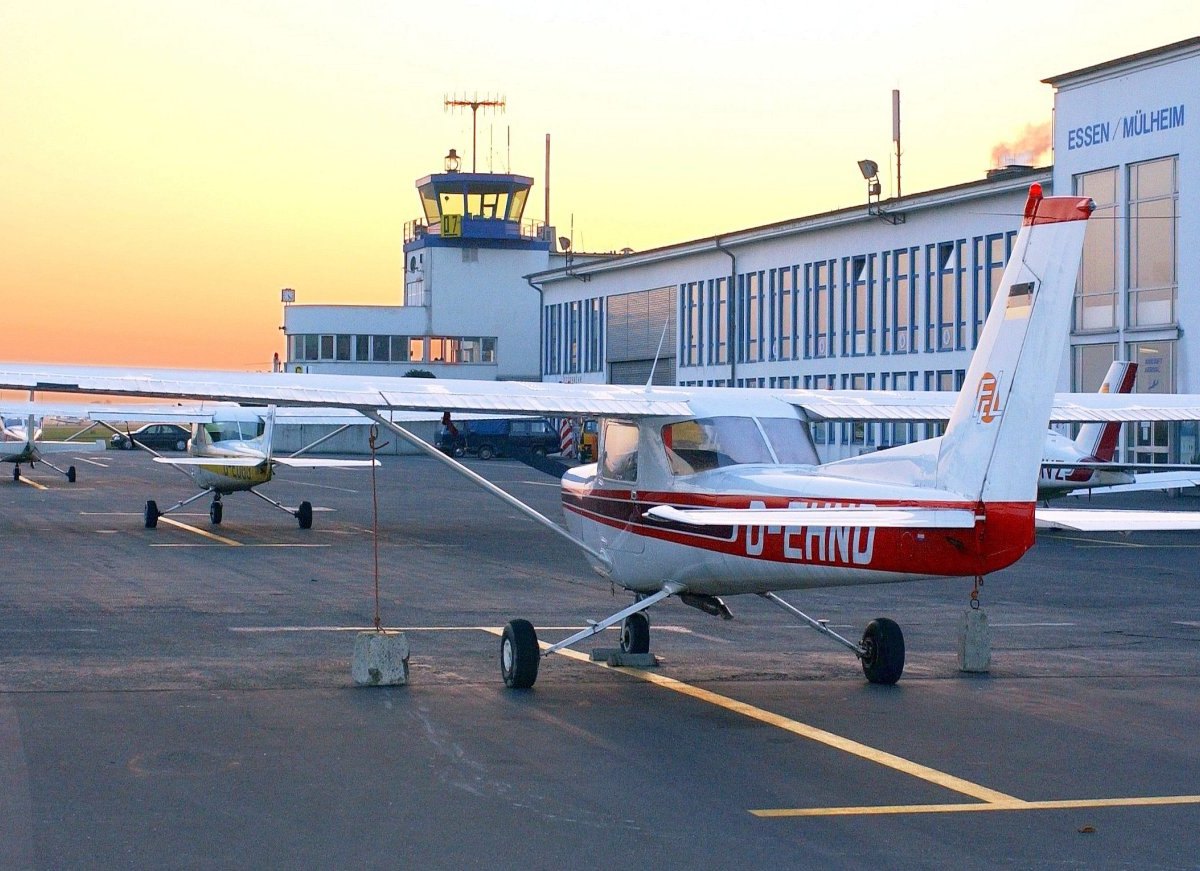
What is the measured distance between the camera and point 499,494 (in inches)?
472

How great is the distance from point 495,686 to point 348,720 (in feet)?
5.69

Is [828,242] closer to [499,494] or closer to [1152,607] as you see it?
[1152,607]

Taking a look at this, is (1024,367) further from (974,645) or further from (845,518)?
(974,645)

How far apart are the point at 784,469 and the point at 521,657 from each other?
238 centimetres

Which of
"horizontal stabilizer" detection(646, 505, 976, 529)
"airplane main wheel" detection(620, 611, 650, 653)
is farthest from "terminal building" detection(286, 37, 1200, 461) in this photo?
"horizontal stabilizer" detection(646, 505, 976, 529)

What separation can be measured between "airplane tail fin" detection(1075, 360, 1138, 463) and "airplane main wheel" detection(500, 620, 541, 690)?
19819 millimetres

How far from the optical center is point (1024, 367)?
358 inches

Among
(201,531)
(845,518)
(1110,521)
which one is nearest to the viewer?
(845,518)

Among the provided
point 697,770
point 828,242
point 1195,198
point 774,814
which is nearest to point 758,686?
point 697,770

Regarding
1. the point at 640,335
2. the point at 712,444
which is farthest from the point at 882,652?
the point at 640,335

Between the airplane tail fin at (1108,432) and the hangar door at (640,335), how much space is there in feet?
107

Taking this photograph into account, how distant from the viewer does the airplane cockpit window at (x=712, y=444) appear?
433 inches

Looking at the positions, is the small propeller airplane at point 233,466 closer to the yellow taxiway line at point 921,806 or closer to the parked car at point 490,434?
the yellow taxiway line at point 921,806

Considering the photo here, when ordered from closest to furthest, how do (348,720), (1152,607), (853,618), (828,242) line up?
(348,720) < (853,618) < (1152,607) < (828,242)
